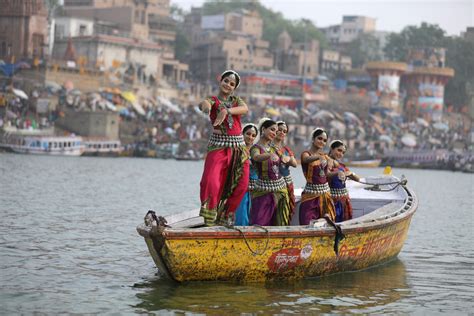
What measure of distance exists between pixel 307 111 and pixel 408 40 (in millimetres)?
Answer: 31045

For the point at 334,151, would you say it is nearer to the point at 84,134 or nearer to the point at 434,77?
the point at 84,134

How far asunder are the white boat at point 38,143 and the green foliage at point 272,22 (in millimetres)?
51061

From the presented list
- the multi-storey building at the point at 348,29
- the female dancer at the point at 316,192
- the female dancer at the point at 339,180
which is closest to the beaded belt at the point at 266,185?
the female dancer at the point at 316,192

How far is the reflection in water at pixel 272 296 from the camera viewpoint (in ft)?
34.8

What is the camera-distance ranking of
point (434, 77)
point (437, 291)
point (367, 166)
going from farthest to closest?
point (434, 77) → point (367, 166) → point (437, 291)

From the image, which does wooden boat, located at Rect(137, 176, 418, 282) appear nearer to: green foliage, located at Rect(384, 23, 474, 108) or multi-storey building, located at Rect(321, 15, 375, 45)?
green foliage, located at Rect(384, 23, 474, 108)

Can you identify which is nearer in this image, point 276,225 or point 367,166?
point 276,225

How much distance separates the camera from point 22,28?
68562mm

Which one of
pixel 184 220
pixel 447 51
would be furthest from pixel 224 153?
pixel 447 51

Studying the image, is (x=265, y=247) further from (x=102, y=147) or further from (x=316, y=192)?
(x=102, y=147)

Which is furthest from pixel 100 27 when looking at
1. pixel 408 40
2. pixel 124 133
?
pixel 408 40

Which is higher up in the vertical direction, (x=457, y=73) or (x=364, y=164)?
(x=457, y=73)

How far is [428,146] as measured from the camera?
269ft

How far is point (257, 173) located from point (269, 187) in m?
0.22
